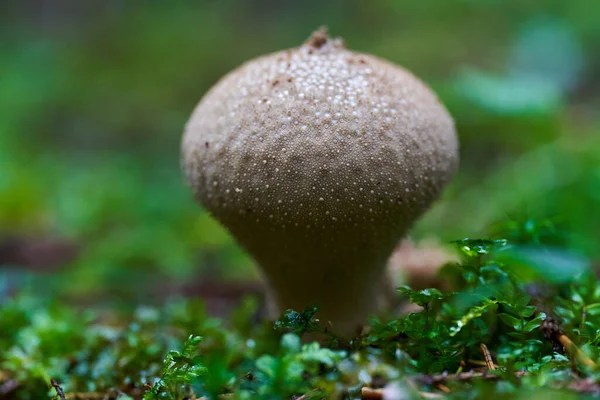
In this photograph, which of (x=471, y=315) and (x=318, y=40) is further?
(x=318, y=40)

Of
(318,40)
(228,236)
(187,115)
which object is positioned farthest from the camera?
(187,115)

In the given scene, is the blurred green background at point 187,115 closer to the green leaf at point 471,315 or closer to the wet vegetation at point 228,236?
the wet vegetation at point 228,236

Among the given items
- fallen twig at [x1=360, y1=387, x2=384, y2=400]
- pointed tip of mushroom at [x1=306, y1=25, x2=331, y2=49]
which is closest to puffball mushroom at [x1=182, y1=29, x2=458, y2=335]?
pointed tip of mushroom at [x1=306, y1=25, x2=331, y2=49]

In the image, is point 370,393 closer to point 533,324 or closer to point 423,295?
point 423,295

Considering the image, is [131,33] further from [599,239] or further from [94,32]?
[599,239]

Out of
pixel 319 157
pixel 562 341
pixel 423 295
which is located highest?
pixel 319 157

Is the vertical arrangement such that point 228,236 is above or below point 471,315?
above

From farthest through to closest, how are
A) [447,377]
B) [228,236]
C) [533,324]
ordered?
[228,236] < [533,324] < [447,377]

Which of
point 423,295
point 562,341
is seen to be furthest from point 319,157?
point 562,341
